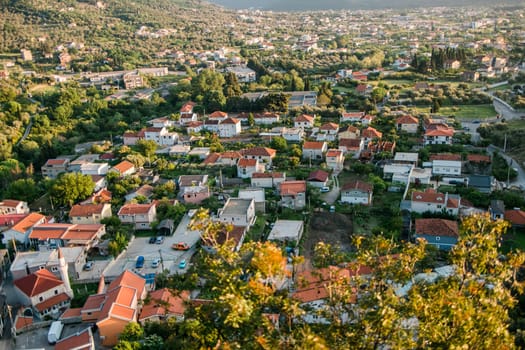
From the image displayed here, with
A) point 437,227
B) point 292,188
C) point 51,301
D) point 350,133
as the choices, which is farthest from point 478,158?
point 51,301

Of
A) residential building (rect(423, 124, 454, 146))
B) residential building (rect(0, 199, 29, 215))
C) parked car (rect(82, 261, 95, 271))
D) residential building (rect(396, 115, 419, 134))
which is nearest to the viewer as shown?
parked car (rect(82, 261, 95, 271))

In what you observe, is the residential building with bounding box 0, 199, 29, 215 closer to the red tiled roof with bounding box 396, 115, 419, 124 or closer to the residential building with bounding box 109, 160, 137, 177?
the residential building with bounding box 109, 160, 137, 177

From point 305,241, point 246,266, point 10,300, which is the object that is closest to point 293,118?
point 305,241

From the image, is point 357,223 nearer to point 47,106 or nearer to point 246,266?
point 246,266

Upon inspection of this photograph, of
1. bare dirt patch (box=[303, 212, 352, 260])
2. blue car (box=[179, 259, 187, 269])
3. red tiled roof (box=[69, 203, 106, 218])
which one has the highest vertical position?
red tiled roof (box=[69, 203, 106, 218])

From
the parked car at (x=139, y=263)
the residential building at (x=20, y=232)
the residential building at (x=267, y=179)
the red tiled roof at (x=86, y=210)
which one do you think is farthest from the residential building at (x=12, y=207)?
the residential building at (x=267, y=179)

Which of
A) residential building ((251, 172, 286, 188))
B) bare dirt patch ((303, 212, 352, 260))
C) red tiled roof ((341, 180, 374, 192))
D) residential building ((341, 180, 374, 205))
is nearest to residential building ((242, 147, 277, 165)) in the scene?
residential building ((251, 172, 286, 188))

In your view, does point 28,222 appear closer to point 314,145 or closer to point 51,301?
point 51,301
